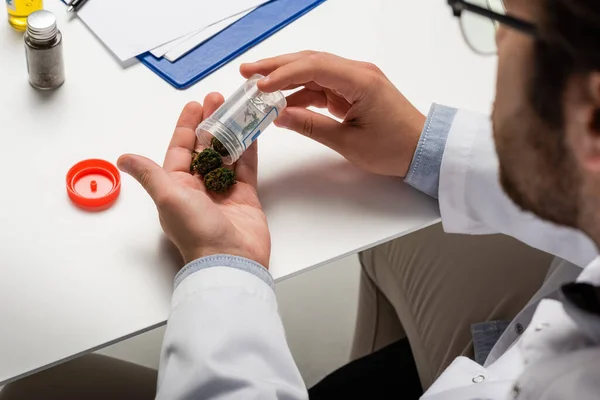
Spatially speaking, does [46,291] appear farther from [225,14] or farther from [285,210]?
[225,14]

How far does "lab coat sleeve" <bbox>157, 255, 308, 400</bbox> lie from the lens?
781 millimetres

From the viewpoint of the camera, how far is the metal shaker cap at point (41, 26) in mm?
947

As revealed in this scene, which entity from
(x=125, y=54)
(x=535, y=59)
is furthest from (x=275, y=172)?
(x=535, y=59)

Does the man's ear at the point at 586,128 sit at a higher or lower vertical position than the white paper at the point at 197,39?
higher

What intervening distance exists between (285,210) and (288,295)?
73cm

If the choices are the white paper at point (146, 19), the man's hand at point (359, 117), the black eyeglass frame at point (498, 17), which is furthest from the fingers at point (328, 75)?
the black eyeglass frame at point (498, 17)

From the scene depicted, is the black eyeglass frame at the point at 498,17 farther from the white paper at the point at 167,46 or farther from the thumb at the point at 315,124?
the white paper at the point at 167,46

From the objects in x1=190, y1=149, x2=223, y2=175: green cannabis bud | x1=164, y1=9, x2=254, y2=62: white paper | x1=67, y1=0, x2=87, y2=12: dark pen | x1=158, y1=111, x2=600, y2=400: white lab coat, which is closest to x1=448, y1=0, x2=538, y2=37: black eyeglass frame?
x1=158, y1=111, x2=600, y2=400: white lab coat

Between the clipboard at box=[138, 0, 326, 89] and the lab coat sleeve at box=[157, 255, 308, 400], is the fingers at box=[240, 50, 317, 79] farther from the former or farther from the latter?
the lab coat sleeve at box=[157, 255, 308, 400]

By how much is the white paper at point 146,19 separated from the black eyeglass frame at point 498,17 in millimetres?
518

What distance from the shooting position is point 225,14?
3.62ft

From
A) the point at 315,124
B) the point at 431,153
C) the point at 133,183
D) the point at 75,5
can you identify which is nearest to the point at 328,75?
the point at 315,124

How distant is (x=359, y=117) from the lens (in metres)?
0.98

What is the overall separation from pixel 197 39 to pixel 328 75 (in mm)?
220
